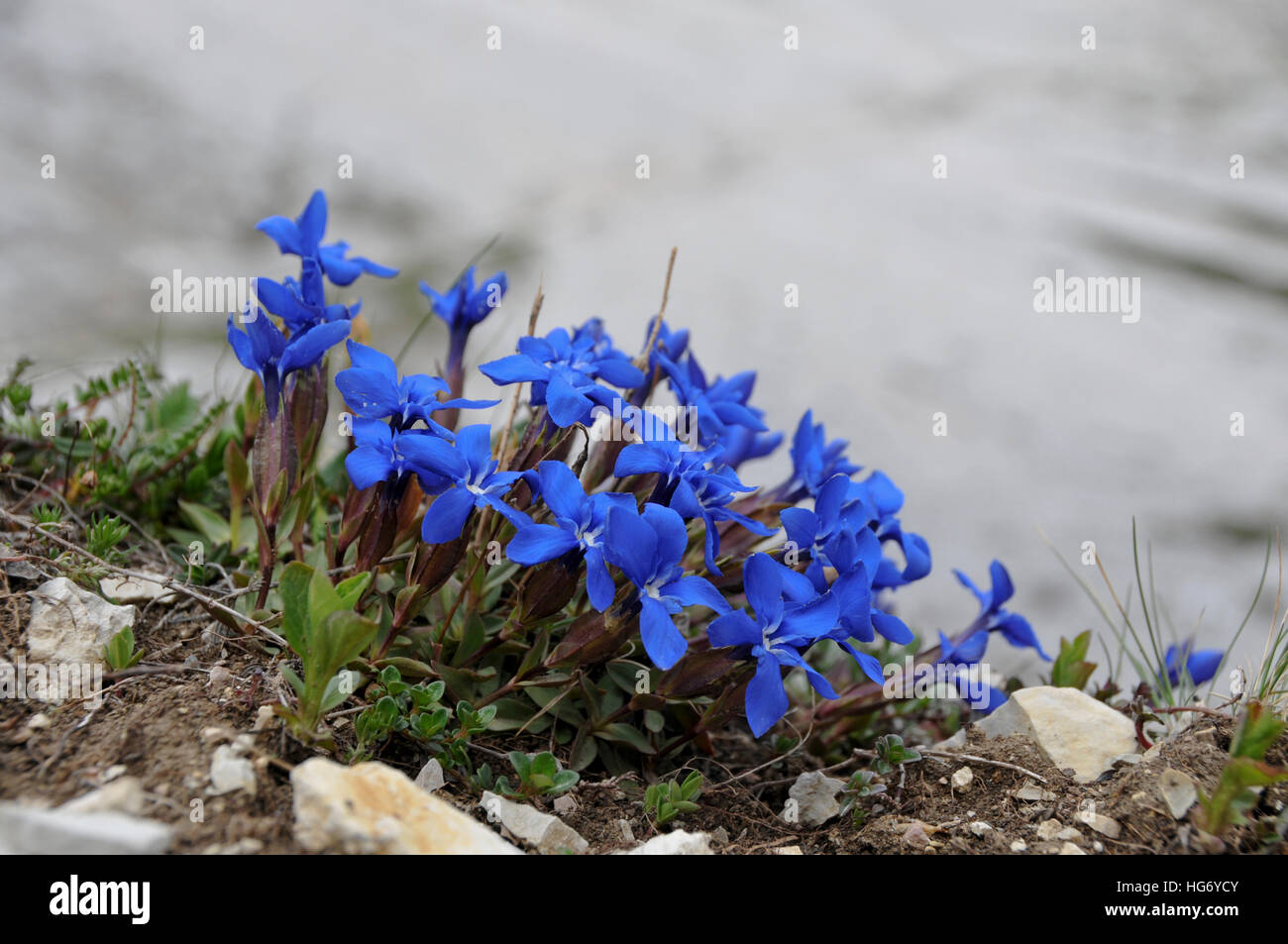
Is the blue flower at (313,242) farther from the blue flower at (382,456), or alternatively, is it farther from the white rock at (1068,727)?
the white rock at (1068,727)

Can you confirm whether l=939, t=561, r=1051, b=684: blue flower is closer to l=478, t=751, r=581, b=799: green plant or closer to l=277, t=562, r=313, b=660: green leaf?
l=478, t=751, r=581, b=799: green plant

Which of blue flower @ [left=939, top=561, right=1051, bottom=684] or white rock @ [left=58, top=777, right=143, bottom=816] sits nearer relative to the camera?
white rock @ [left=58, top=777, right=143, bottom=816]

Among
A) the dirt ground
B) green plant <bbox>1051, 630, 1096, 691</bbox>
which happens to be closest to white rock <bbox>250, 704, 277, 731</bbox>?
the dirt ground

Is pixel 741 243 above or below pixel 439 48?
below

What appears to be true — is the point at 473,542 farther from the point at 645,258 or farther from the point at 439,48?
the point at 439,48

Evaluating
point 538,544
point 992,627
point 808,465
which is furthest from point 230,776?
point 992,627

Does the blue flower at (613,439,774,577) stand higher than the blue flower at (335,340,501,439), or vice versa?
the blue flower at (335,340,501,439)
